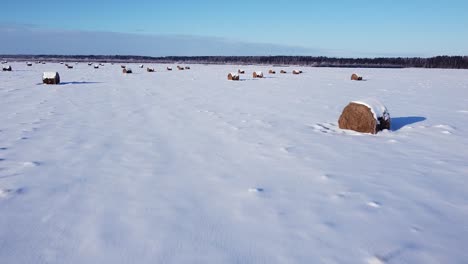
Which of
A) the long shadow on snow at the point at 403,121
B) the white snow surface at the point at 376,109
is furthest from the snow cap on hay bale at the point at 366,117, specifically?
the long shadow on snow at the point at 403,121

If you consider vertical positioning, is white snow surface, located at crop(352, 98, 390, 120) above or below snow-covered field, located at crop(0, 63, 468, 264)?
above

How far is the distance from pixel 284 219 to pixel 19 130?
756cm

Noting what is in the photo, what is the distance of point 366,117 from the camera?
30.6 feet

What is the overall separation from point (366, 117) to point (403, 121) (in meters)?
2.30

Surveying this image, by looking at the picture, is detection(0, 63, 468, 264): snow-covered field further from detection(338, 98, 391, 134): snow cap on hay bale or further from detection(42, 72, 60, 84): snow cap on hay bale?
detection(42, 72, 60, 84): snow cap on hay bale

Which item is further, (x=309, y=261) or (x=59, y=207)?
(x=59, y=207)

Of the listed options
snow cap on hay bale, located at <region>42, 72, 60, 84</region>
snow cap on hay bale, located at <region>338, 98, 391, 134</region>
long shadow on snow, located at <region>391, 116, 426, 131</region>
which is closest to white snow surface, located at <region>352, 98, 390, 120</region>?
snow cap on hay bale, located at <region>338, 98, 391, 134</region>

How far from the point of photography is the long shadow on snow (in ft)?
33.1

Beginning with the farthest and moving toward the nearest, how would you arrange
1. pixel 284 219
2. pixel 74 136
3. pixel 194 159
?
pixel 74 136, pixel 194 159, pixel 284 219

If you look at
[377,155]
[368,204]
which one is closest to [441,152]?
[377,155]

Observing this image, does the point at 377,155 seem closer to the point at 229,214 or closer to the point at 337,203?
the point at 337,203

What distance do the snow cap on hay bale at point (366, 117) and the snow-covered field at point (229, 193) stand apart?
0.99ft

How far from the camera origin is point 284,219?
4.19 meters

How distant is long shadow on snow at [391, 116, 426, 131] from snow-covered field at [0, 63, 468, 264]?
135 millimetres
